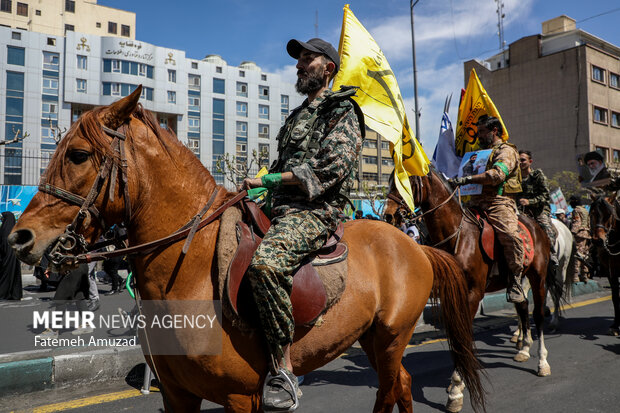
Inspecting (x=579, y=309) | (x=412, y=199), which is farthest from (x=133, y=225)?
(x=579, y=309)

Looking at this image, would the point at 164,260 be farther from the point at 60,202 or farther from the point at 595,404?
the point at 595,404

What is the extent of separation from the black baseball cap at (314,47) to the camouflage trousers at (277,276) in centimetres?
118

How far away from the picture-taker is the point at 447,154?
7.18 meters

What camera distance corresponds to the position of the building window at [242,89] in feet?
183

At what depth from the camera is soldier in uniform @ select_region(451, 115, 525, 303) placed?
17.1ft

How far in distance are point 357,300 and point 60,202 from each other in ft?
5.90

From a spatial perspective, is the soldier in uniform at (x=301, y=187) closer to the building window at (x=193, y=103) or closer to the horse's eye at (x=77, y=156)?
the horse's eye at (x=77, y=156)

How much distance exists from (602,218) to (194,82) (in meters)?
51.2

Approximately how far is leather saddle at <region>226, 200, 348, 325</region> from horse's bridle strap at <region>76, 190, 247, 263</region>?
13 cm

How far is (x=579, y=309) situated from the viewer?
9.52 meters

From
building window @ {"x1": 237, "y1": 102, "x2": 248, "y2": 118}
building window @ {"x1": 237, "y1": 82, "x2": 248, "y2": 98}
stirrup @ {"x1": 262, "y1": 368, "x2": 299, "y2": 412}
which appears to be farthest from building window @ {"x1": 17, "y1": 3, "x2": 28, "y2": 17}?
stirrup @ {"x1": 262, "y1": 368, "x2": 299, "y2": 412}

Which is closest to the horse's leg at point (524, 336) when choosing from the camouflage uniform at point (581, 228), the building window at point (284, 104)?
the camouflage uniform at point (581, 228)

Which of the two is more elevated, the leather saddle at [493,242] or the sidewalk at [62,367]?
the leather saddle at [493,242]

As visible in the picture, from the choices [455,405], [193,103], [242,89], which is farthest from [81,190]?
[242,89]
